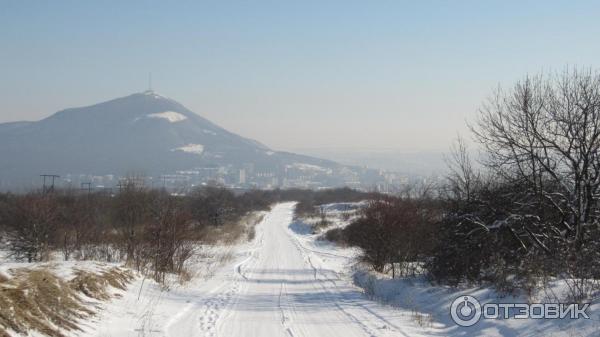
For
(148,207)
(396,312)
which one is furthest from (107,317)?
(148,207)

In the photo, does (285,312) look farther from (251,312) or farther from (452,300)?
(452,300)

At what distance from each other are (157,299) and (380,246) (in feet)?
44.3

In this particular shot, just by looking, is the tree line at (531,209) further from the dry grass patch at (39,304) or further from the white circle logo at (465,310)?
the dry grass patch at (39,304)

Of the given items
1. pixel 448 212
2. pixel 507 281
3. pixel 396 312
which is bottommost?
pixel 396 312

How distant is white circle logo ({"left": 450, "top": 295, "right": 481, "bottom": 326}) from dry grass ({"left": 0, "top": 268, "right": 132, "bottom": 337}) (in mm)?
7953

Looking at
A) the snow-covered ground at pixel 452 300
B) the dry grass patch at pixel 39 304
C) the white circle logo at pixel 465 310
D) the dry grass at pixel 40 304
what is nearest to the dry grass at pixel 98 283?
the dry grass at pixel 40 304

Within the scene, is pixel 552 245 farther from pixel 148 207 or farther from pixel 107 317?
pixel 148 207

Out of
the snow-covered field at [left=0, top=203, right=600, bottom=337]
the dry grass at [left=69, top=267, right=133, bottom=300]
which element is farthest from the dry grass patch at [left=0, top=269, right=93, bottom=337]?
the dry grass at [left=69, top=267, right=133, bottom=300]

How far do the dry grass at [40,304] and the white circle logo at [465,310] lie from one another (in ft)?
26.1

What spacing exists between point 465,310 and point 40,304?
9.46 metres

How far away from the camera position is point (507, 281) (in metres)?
13.8

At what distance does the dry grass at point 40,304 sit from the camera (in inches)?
329

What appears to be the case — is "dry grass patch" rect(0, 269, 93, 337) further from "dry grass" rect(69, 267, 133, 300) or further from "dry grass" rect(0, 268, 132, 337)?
"dry grass" rect(69, 267, 133, 300)

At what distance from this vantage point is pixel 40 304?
9.37 m
